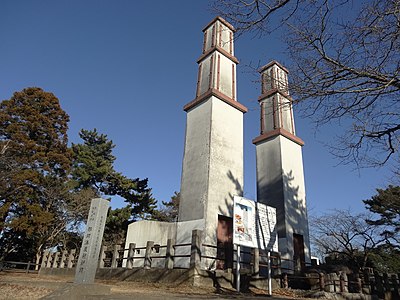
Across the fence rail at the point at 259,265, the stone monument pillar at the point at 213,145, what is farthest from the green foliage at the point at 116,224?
the stone monument pillar at the point at 213,145

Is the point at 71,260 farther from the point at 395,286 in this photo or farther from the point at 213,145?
the point at 395,286

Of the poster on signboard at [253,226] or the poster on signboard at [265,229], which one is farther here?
the poster on signboard at [265,229]

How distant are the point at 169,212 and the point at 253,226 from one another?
920 inches

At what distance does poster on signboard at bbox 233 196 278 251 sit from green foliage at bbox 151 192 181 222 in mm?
19024

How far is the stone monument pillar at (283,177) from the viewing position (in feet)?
46.6

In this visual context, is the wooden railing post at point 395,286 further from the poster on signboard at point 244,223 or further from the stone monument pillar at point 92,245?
the stone monument pillar at point 92,245

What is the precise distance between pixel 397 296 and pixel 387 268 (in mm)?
12576

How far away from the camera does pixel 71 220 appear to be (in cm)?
2130

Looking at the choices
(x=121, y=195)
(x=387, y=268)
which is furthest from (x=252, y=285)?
(x=121, y=195)

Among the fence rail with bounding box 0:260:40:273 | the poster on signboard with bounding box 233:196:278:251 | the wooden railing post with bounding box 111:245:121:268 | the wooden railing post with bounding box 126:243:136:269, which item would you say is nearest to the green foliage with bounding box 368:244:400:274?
the poster on signboard with bounding box 233:196:278:251

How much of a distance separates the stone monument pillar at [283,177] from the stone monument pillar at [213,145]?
2285mm

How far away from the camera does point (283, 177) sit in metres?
15.1

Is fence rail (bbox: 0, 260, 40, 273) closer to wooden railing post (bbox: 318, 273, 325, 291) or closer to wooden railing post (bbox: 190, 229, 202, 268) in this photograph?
wooden railing post (bbox: 190, 229, 202, 268)

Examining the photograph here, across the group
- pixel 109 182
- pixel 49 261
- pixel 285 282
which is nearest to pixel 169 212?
pixel 109 182
